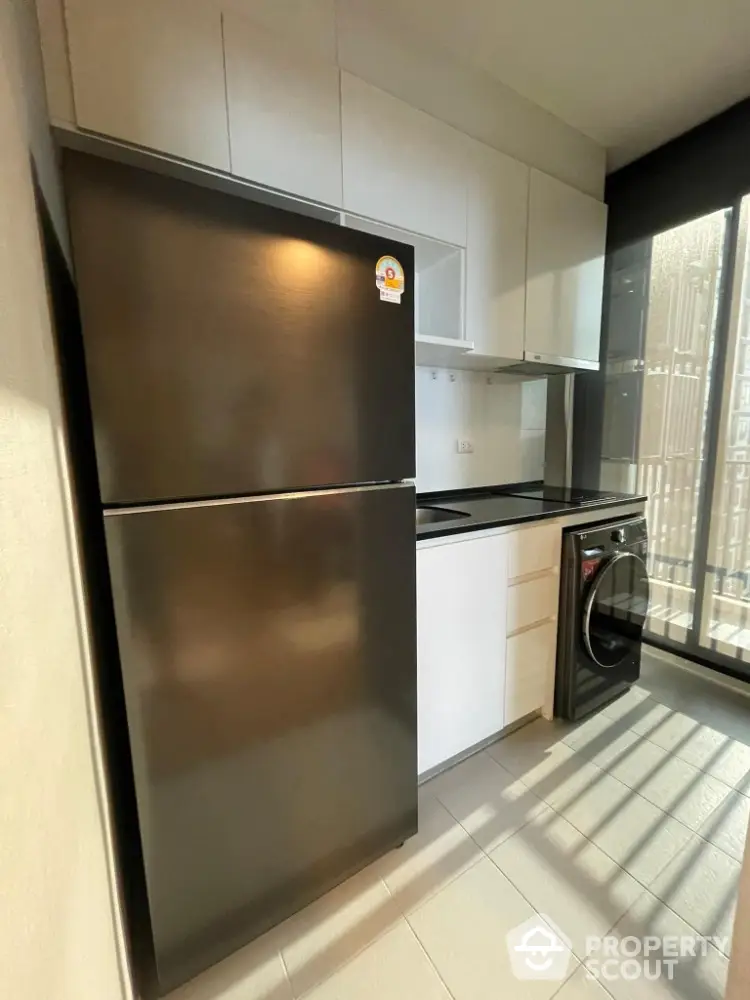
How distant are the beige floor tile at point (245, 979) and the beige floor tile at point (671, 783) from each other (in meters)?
1.28

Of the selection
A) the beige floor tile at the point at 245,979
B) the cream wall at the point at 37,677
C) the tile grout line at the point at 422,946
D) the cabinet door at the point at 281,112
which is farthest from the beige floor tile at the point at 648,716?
the cabinet door at the point at 281,112

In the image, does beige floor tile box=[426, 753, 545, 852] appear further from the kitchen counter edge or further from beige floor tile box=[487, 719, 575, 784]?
the kitchen counter edge

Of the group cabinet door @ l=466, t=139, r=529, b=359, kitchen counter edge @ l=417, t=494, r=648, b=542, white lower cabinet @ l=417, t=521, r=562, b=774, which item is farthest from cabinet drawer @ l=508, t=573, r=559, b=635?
cabinet door @ l=466, t=139, r=529, b=359

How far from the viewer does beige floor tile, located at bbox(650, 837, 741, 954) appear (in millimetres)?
1145

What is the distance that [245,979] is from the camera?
3.40 ft

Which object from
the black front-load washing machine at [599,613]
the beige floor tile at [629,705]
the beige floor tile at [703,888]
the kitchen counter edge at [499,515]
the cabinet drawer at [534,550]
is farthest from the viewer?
the beige floor tile at [629,705]

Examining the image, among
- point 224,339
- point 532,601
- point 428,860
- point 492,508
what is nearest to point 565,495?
point 492,508

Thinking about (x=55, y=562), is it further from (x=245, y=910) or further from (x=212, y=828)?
(x=245, y=910)

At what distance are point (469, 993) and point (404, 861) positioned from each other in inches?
13.2

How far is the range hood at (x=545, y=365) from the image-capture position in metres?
1.99

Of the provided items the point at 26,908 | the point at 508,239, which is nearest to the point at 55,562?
the point at 26,908

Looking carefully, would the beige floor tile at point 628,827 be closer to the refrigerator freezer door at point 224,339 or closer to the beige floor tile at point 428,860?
the beige floor tile at point 428,860

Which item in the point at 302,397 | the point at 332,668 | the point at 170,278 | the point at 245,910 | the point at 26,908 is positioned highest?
the point at 170,278

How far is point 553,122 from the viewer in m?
1.92
